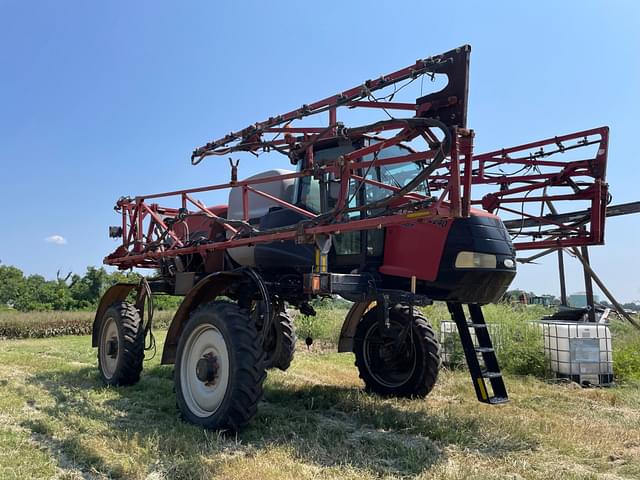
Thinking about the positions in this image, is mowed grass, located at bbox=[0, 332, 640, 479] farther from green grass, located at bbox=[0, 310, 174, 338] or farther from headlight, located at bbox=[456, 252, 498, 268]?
green grass, located at bbox=[0, 310, 174, 338]

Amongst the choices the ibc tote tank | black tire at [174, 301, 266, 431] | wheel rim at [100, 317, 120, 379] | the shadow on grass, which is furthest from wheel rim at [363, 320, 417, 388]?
wheel rim at [100, 317, 120, 379]

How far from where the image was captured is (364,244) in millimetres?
4953

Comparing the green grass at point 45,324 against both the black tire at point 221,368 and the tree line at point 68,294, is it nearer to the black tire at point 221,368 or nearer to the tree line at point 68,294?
the tree line at point 68,294

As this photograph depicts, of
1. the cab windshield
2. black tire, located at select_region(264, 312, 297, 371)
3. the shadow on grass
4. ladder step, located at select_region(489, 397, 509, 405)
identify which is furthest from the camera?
black tire, located at select_region(264, 312, 297, 371)

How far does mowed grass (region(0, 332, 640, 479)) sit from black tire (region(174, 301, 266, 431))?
0.59ft

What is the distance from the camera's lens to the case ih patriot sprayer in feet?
13.1

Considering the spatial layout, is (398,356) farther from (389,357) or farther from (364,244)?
(364,244)

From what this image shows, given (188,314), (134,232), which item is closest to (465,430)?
(188,314)

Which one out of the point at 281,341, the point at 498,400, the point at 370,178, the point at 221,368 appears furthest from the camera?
the point at 281,341

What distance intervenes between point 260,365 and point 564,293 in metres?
9.32

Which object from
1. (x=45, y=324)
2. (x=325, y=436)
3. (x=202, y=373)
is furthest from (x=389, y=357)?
(x=45, y=324)

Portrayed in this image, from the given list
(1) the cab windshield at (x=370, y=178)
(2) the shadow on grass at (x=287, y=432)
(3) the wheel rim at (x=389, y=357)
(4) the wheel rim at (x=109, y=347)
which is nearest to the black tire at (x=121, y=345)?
(4) the wheel rim at (x=109, y=347)

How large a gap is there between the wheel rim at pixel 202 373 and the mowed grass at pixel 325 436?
9.7 inches

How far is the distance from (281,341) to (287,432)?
8.31ft
